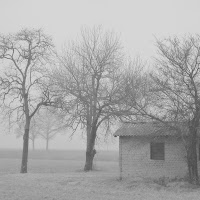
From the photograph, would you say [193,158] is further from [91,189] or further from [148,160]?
[91,189]

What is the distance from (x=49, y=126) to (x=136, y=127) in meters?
73.9

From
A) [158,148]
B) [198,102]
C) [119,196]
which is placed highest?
[198,102]

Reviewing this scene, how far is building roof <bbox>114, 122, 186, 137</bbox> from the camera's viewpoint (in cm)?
2377

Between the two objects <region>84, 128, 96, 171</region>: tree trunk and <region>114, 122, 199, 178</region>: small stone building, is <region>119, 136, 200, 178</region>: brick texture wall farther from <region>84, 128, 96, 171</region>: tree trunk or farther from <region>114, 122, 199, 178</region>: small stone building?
<region>84, 128, 96, 171</region>: tree trunk

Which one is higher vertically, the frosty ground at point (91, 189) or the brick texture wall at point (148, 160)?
the brick texture wall at point (148, 160)

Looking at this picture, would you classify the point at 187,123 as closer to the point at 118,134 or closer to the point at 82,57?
the point at 118,134

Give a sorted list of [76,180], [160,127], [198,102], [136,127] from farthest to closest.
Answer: [136,127] → [76,180] → [160,127] → [198,102]

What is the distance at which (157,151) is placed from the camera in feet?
88.1

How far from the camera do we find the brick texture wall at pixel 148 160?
26.0 meters

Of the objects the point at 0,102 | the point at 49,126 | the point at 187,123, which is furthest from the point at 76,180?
the point at 49,126

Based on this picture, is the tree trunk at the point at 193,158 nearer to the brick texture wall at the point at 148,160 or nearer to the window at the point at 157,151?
the brick texture wall at the point at 148,160

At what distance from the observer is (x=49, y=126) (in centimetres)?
9994

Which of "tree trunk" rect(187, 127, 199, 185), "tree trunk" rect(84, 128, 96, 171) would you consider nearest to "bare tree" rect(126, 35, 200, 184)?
"tree trunk" rect(187, 127, 199, 185)

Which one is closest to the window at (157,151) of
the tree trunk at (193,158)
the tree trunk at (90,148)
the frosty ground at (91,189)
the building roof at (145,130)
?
the building roof at (145,130)
